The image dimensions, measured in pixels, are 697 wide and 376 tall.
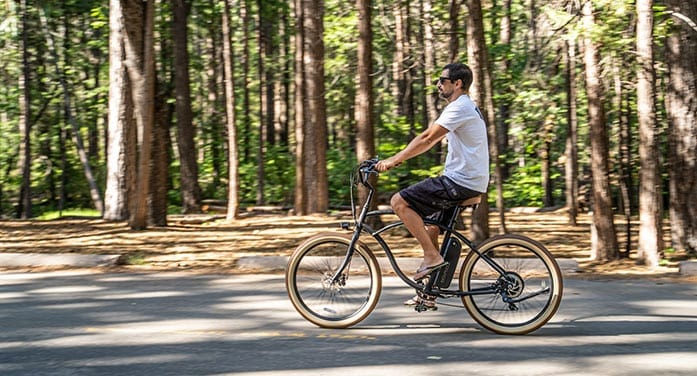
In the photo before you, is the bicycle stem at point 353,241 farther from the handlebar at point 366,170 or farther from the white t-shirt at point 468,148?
the white t-shirt at point 468,148

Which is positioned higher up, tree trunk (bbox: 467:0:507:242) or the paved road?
tree trunk (bbox: 467:0:507:242)

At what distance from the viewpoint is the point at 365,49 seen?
15117mm

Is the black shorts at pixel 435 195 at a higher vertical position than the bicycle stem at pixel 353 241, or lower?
higher

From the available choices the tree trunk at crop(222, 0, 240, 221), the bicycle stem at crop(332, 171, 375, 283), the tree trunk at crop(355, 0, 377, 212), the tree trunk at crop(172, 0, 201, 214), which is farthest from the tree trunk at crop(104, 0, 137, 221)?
the bicycle stem at crop(332, 171, 375, 283)

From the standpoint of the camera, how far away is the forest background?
12.7 meters

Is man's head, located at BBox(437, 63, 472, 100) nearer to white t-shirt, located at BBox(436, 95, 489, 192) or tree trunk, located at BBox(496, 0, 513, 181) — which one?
white t-shirt, located at BBox(436, 95, 489, 192)

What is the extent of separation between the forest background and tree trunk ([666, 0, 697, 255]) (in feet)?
0.07

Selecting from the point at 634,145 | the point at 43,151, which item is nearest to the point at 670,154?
the point at 634,145

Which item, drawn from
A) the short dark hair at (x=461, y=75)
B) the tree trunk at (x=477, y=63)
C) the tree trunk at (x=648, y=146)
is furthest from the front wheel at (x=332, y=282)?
the tree trunk at (x=648, y=146)

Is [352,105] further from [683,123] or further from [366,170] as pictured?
[366,170]

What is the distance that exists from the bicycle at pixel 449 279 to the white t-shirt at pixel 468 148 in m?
0.22

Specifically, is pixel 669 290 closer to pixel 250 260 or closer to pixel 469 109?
pixel 469 109

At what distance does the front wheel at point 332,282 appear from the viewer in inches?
286

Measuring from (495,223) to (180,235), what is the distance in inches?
329
